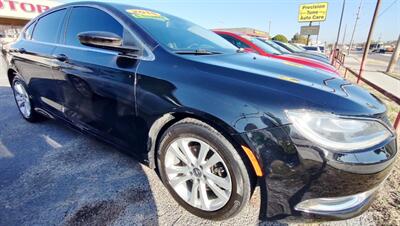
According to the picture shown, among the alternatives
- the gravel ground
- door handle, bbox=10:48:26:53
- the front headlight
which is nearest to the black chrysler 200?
the front headlight

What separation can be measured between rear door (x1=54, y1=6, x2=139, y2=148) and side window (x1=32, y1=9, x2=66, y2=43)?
0.24 m

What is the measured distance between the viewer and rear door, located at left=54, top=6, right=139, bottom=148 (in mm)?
1982

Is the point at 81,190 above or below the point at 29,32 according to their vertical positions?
below

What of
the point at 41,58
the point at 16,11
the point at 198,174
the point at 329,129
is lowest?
the point at 198,174

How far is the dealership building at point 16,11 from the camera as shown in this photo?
24.3m

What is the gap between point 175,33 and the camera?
2.25 m

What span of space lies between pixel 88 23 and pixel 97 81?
0.68 meters

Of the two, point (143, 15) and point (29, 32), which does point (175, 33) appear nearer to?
point (143, 15)

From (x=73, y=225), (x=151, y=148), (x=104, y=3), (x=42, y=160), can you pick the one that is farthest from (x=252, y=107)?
(x=42, y=160)

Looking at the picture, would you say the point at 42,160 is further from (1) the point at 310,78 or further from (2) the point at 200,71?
(1) the point at 310,78

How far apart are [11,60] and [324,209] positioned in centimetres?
429

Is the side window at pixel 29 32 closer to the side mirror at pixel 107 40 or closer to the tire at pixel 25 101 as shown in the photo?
the tire at pixel 25 101

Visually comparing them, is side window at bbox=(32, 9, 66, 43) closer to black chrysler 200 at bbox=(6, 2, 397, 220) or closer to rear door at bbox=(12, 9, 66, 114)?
rear door at bbox=(12, 9, 66, 114)

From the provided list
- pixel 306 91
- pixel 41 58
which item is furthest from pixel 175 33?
pixel 41 58
